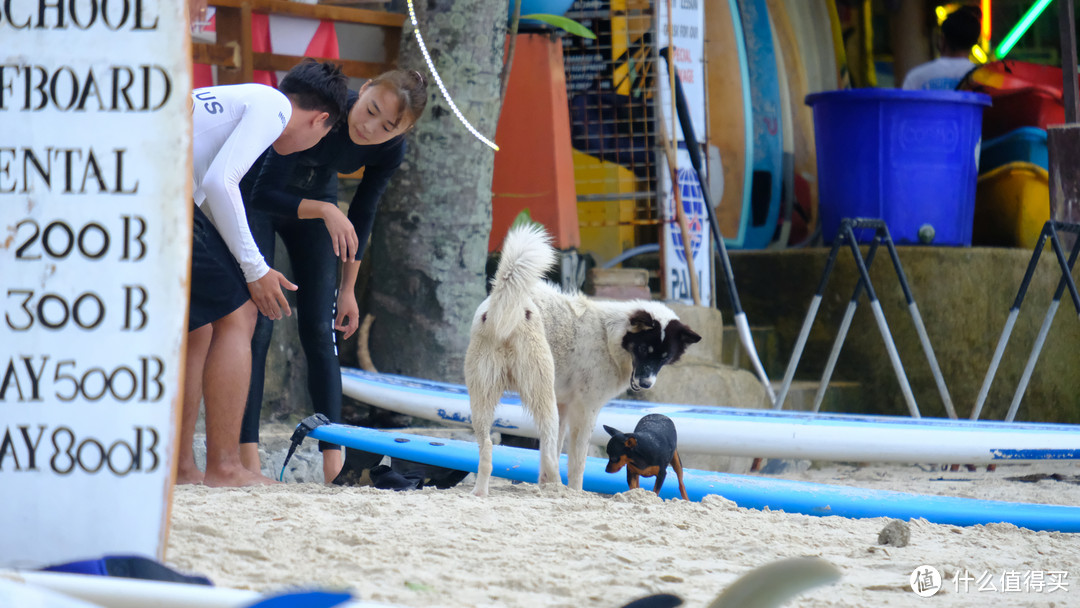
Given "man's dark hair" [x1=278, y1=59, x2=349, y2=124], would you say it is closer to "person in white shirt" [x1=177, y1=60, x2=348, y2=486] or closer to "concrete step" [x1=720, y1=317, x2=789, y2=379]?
"person in white shirt" [x1=177, y1=60, x2=348, y2=486]

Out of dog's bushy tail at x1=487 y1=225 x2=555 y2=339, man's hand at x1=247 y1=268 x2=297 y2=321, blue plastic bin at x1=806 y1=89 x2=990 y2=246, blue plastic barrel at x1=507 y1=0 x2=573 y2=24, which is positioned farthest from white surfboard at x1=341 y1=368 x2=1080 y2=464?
blue plastic bin at x1=806 y1=89 x2=990 y2=246

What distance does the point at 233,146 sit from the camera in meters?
2.76

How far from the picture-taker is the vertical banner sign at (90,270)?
5.91ft

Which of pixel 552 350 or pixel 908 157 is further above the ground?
pixel 908 157

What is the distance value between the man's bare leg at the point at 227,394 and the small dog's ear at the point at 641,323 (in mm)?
1234

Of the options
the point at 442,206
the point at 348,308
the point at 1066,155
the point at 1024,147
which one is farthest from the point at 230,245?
the point at 1024,147

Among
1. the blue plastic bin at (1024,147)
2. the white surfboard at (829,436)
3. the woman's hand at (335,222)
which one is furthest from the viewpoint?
the blue plastic bin at (1024,147)

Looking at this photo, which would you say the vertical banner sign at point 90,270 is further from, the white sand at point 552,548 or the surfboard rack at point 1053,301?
the surfboard rack at point 1053,301

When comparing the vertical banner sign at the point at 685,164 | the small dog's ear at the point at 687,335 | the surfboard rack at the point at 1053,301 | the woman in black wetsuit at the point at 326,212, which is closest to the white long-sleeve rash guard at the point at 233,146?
the woman in black wetsuit at the point at 326,212

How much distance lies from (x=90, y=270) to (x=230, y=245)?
950mm

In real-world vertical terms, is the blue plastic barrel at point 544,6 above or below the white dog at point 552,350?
above

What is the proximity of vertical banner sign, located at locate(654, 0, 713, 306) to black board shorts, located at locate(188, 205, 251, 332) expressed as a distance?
3.72 m

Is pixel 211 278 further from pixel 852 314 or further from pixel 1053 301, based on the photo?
pixel 1053 301

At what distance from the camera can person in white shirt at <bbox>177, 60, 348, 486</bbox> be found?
273 cm
